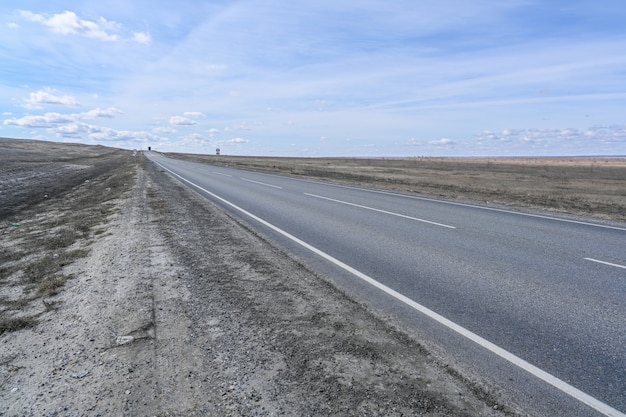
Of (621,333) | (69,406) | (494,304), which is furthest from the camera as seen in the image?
(494,304)

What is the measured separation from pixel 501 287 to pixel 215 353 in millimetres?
4018

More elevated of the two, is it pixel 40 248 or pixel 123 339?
pixel 123 339

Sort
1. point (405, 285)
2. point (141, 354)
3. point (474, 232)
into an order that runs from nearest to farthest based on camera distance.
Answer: point (141, 354) → point (405, 285) → point (474, 232)

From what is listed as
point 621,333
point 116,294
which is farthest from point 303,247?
point 621,333

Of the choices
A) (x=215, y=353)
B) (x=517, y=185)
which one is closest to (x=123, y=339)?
(x=215, y=353)

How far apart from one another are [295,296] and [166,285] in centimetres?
189

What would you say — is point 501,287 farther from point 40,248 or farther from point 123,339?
point 40,248

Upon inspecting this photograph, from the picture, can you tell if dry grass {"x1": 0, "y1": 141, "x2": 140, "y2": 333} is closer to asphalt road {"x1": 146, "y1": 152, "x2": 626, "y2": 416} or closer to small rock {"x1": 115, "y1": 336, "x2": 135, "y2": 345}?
small rock {"x1": 115, "y1": 336, "x2": 135, "y2": 345}

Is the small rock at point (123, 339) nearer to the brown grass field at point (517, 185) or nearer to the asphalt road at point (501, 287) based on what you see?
the asphalt road at point (501, 287)

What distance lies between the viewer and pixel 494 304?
5141 millimetres

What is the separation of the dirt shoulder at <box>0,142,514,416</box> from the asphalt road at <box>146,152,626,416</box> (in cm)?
48

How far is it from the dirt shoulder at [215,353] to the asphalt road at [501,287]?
18.7 inches

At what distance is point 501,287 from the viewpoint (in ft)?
18.9

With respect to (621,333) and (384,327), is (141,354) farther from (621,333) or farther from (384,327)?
(621,333)
